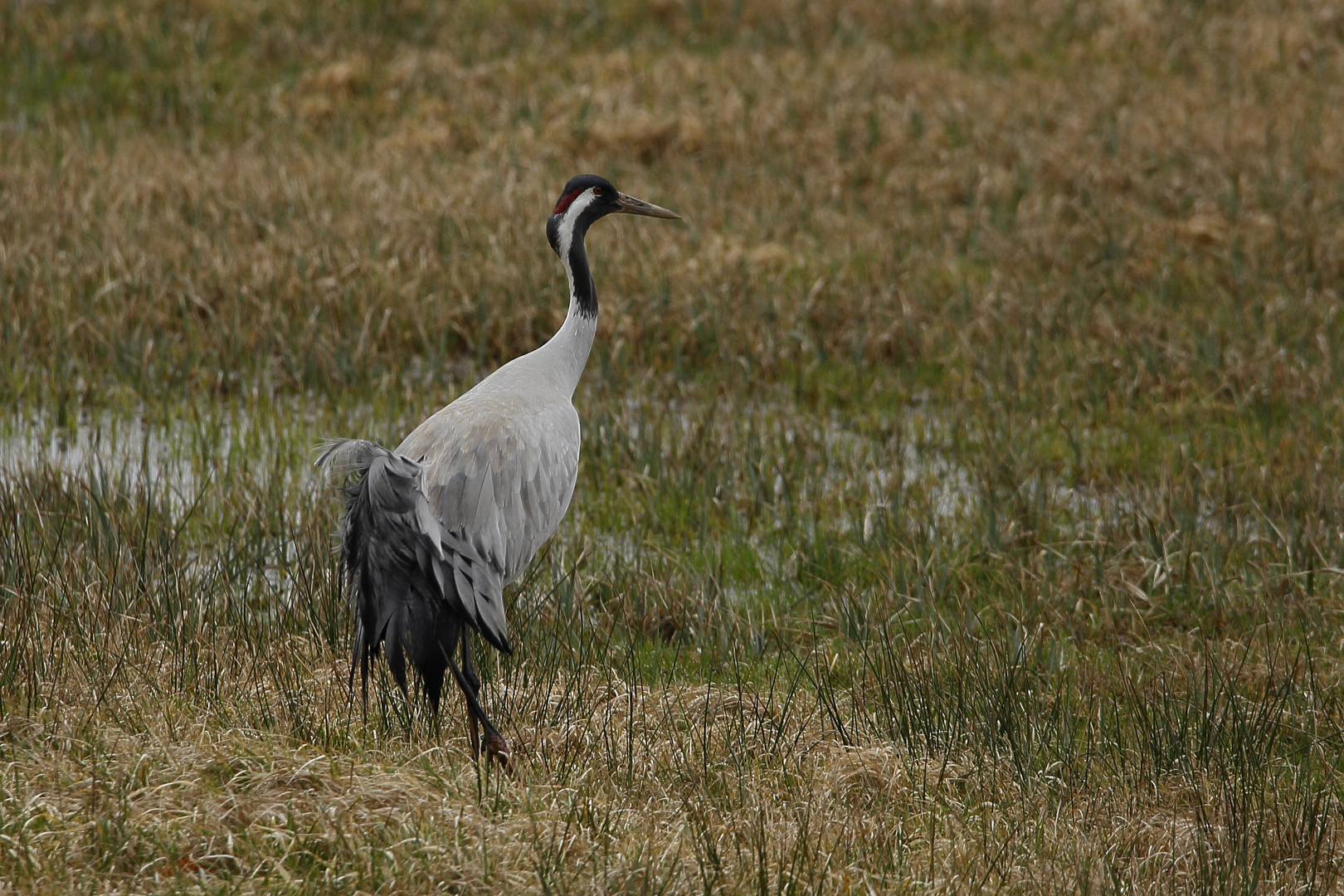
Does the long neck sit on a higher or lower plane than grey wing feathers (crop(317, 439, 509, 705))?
higher

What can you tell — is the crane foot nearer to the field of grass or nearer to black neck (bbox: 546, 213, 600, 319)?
the field of grass

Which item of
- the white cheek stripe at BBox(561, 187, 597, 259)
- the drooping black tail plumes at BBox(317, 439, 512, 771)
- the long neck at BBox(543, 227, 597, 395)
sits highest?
the white cheek stripe at BBox(561, 187, 597, 259)

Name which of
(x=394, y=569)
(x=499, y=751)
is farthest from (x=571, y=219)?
(x=499, y=751)

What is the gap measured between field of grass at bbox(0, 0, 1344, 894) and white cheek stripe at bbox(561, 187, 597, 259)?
4.05 feet

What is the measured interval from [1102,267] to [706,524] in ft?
14.3

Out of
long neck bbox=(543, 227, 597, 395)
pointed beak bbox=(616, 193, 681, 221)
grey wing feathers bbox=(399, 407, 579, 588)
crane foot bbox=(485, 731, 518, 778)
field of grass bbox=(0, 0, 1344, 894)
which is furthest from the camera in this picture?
pointed beak bbox=(616, 193, 681, 221)

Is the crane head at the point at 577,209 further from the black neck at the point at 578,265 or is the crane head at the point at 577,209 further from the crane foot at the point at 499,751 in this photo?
the crane foot at the point at 499,751

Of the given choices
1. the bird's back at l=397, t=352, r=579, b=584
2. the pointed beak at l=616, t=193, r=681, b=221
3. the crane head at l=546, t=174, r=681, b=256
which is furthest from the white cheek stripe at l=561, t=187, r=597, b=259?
the bird's back at l=397, t=352, r=579, b=584

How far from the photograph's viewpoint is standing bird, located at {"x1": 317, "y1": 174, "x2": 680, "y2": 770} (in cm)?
395

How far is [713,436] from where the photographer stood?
708 cm

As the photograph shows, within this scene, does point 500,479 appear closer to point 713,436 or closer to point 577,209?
point 577,209

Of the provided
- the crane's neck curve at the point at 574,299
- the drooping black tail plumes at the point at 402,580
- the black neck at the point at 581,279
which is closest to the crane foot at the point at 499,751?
the drooping black tail plumes at the point at 402,580

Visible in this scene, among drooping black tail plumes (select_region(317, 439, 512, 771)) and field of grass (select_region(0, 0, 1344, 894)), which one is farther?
drooping black tail plumes (select_region(317, 439, 512, 771))

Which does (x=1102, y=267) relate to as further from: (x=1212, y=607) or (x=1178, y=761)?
(x=1178, y=761)
